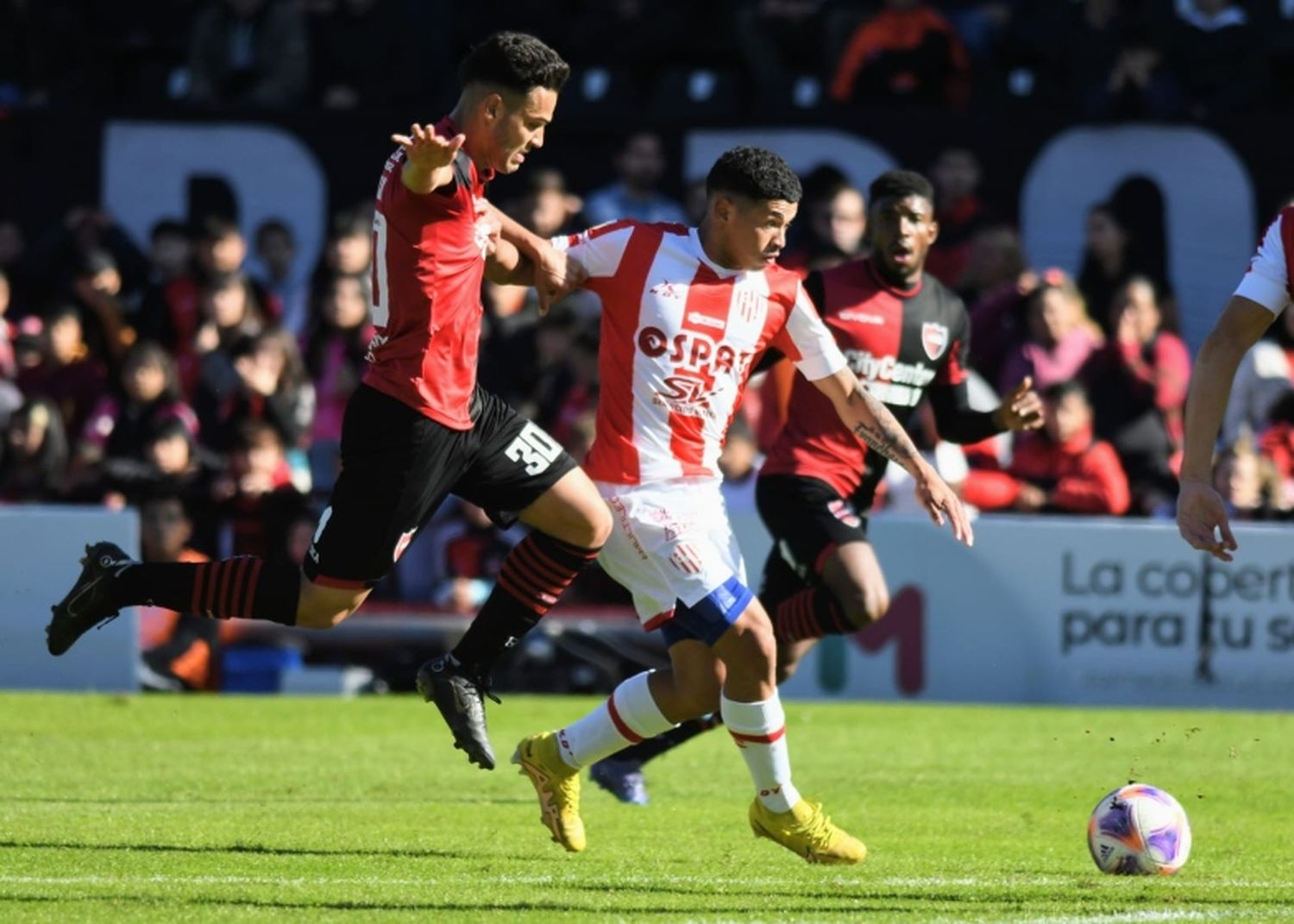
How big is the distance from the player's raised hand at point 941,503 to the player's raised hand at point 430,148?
1.88 meters

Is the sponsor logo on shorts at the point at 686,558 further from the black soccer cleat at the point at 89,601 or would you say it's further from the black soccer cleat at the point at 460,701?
the black soccer cleat at the point at 89,601

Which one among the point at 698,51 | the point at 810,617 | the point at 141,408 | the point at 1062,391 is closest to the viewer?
the point at 810,617

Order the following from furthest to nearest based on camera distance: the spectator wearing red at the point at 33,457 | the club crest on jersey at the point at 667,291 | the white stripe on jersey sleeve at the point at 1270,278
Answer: the spectator wearing red at the point at 33,457, the club crest on jersey at the point at 667,291, the white stripe on jersey sleeve at the point at 1270,278

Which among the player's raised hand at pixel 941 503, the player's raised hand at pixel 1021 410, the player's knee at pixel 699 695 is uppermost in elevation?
the player's raised hand at pixel 1021 410

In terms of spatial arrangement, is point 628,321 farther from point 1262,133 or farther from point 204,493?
point 1262,133

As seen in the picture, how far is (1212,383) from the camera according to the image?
6227 millimetres

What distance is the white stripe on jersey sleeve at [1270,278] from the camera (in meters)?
6.35

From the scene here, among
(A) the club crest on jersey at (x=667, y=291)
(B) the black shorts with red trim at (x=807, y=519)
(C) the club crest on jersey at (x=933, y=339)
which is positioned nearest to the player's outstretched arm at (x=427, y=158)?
(A) the club crest on jersey at (x=667, y=291)

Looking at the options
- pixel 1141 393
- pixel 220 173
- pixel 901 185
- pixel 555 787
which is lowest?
pixel 555 787

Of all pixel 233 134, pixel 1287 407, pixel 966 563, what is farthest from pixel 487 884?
pixel 233 134

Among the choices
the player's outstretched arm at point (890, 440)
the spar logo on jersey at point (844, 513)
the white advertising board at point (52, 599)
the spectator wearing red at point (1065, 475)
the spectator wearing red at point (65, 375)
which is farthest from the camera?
the spectator wearing red at point (65, 375)

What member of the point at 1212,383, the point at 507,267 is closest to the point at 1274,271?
the point at 1212,383

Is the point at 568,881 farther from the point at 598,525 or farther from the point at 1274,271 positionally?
the point at 1274,271

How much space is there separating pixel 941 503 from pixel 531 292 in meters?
9.92
